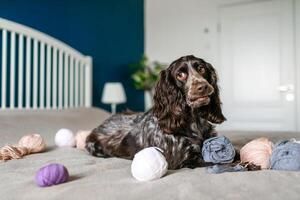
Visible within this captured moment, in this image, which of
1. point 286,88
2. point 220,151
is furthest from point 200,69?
point 286,88

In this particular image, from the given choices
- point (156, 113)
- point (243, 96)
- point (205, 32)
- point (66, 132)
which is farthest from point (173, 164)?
point (205, 32)

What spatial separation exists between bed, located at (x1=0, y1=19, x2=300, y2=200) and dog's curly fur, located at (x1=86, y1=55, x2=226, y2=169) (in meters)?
0.11

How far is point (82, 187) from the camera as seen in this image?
90cm

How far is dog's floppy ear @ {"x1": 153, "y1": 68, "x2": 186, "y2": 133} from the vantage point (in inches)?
49.3

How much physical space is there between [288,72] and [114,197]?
142 inches

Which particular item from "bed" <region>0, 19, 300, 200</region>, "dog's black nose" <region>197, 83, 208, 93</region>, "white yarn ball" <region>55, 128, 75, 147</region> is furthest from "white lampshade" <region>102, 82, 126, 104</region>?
"dog's black nose" <region>197, 83, 208, 93</region>

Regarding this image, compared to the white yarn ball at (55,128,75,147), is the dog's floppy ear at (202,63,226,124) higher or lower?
higher

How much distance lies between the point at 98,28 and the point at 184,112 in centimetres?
277

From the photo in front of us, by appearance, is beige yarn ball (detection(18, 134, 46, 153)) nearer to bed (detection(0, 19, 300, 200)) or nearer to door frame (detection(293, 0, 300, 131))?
bed (detection(0, 19, 300, 200))

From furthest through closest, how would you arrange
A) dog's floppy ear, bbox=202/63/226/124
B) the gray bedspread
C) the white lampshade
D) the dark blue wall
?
the white lampshade, the dark blue wall, dog's floppy ear, bbox=202/63/226/124, the gray bedspread

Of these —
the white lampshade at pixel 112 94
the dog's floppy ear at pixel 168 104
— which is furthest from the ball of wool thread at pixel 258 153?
the white lampshade at pixel 112 94

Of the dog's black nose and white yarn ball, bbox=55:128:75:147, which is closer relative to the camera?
the dog's black nose

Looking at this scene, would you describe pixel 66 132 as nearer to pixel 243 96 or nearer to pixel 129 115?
pixel 129 115

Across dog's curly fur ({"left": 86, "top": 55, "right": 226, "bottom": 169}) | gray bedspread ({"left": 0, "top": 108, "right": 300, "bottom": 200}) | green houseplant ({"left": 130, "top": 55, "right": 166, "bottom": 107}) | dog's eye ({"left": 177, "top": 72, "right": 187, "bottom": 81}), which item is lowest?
gray bedspread ({"left": 0, "top": 108, "right": 300, "bottom": 200})
